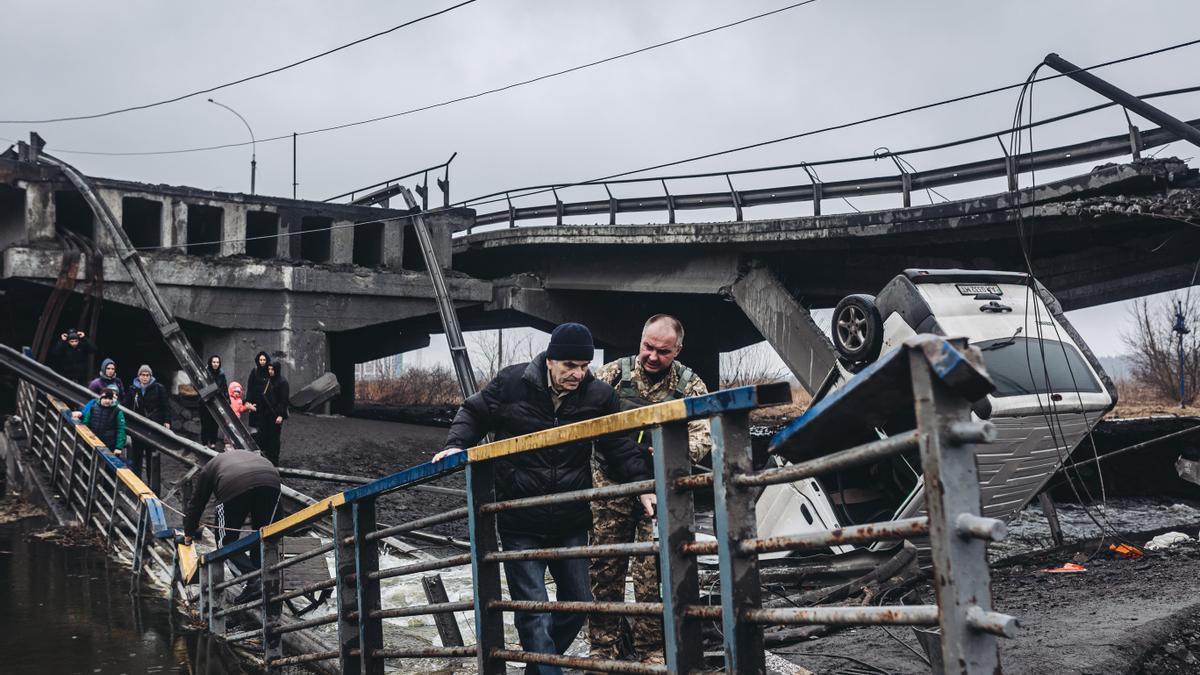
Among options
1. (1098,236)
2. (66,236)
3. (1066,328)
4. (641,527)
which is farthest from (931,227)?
(66,236)

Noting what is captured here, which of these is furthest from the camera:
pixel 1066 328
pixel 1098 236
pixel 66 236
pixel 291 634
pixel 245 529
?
pixel 66 236

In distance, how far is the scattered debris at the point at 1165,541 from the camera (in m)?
12.2

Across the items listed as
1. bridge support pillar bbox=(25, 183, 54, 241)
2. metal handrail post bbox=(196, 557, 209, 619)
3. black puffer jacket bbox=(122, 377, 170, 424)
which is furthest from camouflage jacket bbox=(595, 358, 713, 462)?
bridge support pillar bbox=(25, 183, 54, 241)

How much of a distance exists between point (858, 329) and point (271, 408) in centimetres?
947

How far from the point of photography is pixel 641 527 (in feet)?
17.7

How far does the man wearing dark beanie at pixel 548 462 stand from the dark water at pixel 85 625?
10.5ft

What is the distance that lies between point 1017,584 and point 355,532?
704cm

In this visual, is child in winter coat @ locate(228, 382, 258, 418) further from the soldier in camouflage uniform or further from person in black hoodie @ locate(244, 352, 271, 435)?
the soldier in camouflage uniform

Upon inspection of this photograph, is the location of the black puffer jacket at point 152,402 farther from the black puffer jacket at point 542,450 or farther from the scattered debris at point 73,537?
the black puffer jacket at point 542,450

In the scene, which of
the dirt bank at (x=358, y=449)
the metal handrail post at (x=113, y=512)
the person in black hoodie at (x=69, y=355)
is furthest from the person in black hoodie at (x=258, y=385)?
the metal handrail post at (x=113, y=512)

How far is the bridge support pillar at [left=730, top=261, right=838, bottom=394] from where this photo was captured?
21.5 m

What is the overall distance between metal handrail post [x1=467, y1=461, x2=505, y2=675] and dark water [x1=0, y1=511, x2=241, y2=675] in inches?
130

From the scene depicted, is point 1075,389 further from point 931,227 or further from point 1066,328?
point 931,227

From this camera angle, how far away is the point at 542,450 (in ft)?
15.5
